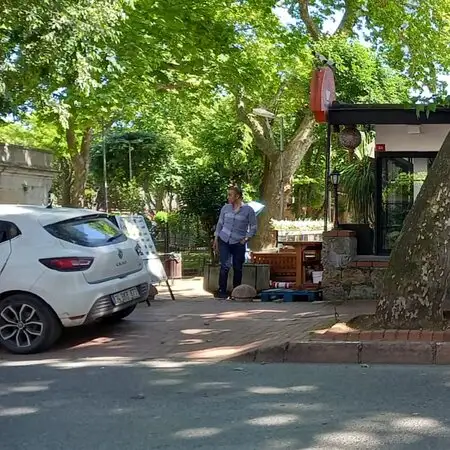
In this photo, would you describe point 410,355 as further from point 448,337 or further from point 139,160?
point 139,160

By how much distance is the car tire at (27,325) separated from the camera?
7.36 m

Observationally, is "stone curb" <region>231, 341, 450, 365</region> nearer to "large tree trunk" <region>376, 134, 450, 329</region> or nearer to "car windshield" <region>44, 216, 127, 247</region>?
"large tree trunk" <region>376, 134, 450, 329</region>

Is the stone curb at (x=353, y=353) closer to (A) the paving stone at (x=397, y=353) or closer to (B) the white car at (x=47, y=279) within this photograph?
(A) the paving stone at (x=397, y=353)

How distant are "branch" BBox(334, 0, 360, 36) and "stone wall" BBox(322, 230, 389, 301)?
10.2 metres

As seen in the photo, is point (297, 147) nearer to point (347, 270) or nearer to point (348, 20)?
point (348, 20)

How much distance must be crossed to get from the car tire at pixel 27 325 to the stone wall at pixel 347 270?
4.39 m

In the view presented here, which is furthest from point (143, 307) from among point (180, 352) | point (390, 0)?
point (390, 0)

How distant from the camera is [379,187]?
11227mm

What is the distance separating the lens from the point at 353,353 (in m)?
6.56

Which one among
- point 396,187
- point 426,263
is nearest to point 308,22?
point 396,187

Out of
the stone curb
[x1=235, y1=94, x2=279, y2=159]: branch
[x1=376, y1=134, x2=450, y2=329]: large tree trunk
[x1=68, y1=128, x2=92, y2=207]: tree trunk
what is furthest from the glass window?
[x1=68, y1=128, x2=92, y2=207]: tree trunk

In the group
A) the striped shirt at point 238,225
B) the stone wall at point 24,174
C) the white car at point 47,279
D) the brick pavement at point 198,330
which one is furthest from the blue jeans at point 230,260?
the stone wall at point 24,174

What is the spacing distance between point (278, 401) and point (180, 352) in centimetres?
208

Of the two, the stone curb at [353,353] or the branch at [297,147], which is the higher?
the branch at [297,147]
